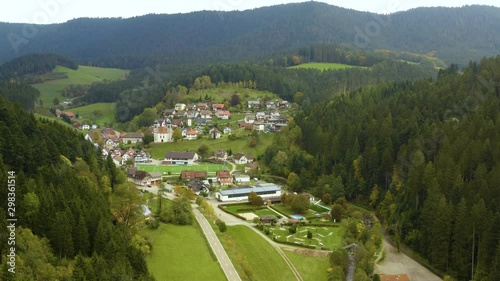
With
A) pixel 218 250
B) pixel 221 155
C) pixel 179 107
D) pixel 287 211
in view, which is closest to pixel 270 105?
pixel 179 107

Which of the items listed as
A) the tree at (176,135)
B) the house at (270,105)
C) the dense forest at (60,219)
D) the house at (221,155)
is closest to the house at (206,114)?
the house at (270,105)

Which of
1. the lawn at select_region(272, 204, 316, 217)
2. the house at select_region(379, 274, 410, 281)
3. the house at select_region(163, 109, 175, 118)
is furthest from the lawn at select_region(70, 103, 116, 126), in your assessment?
the house at select_region(379, 274, 410, 281)

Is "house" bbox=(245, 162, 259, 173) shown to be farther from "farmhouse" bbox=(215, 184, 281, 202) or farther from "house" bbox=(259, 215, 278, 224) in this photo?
"house" bbox=(259, 215, 278, 224)

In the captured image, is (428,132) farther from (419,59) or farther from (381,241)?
(419,59)

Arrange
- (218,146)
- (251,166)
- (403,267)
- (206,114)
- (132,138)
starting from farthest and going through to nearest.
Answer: (206,114), (132,138), (218,146), (251,166), (403,267)

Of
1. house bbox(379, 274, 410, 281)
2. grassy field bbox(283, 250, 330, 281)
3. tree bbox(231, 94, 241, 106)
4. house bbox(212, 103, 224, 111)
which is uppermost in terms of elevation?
tree bbox(231, 94, 241, 106)

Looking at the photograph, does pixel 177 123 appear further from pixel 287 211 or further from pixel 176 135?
pixel 287 211

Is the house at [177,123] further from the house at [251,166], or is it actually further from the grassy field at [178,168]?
the house at [251,166]
